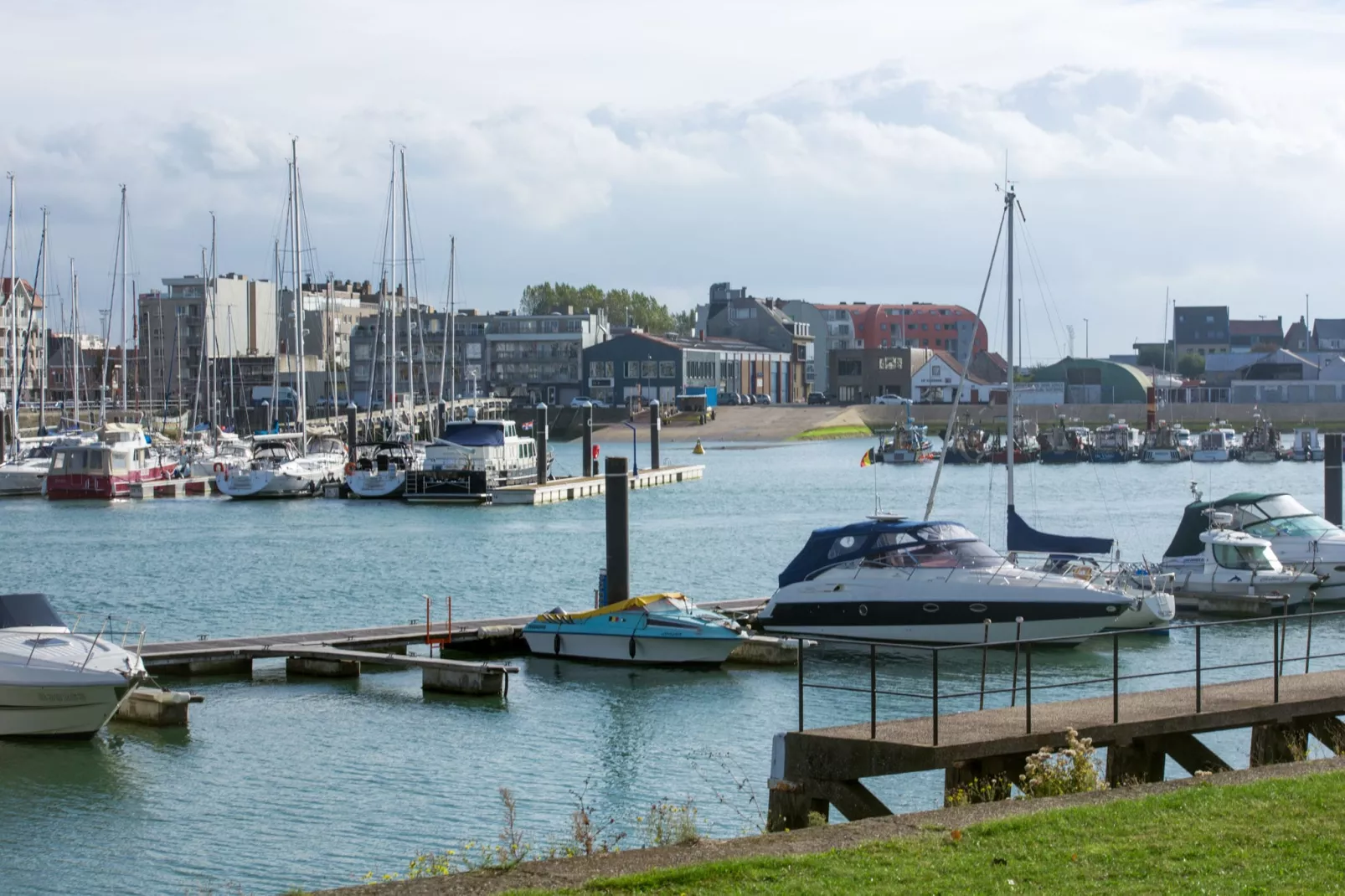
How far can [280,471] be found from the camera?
8400 centimetres

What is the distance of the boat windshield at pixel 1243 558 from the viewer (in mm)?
40438

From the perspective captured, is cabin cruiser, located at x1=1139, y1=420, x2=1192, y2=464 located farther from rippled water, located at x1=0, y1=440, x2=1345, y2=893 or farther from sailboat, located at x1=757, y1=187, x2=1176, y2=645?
sailboat, located at x1=757, y1=187, x2=1176, y2=645

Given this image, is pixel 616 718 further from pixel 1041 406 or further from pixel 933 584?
pixel 1041 406

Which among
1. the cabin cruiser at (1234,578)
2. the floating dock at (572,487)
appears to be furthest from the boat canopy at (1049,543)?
the floating dock at (572,487)

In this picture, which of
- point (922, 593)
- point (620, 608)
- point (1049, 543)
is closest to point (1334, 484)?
point (1049, 543)

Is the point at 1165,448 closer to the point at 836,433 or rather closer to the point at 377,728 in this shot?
the point at 836,433

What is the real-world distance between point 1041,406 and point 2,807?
154735 millimetres

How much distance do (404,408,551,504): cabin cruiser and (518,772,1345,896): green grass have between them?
68.1 metres

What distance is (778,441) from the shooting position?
16562cm

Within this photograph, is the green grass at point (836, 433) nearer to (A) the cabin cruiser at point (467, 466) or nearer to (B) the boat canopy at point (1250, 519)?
(A) the cabin cruiser at point (467, 466)

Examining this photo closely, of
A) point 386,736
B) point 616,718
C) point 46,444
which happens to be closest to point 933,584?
point 616,718

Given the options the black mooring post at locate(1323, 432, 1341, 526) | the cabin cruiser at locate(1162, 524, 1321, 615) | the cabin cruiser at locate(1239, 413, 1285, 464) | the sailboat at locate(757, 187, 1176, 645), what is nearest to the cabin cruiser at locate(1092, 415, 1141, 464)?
the cabin cruiser at locate(1239, 413, 1285, 464)

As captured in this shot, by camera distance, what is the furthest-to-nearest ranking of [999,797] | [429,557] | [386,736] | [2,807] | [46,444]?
[46,444], [429,557], [386,736], [2,807], [999,797]

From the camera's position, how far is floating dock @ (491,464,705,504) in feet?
261
